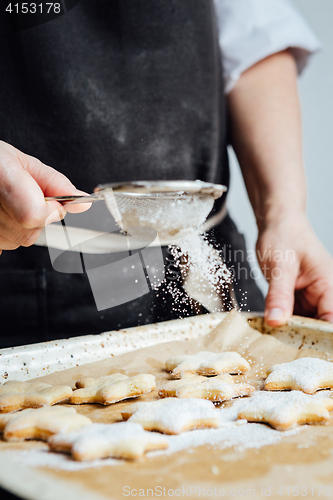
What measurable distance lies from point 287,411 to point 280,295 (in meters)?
0.52

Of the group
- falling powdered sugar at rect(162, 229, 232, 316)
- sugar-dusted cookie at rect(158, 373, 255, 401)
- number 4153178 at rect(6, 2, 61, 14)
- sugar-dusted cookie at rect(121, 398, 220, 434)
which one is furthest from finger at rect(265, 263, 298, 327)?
number 4153178 at rect(6, 2, 61, 14)

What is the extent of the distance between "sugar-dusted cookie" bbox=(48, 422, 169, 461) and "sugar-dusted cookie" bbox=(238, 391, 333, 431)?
15 centimetres

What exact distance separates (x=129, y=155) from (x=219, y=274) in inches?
14.9

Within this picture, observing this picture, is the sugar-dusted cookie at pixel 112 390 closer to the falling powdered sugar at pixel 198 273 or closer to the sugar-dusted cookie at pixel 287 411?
the sugar-dusted cookie at pixel 287 411

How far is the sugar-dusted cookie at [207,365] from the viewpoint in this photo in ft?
2.66

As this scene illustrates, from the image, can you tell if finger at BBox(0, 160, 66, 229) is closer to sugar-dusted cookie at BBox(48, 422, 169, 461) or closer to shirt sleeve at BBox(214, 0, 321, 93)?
sugar-dusted cookie at BBox(48, 422, 169, 461)

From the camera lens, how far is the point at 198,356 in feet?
2.86

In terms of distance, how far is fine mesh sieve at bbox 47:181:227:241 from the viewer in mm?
684

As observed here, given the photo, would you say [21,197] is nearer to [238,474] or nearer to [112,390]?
[112,390]

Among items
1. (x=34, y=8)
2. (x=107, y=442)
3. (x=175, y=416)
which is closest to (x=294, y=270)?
(x=175, y=416)

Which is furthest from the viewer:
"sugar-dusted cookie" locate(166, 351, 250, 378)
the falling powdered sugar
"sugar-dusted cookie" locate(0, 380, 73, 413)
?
the falling powdered sugar

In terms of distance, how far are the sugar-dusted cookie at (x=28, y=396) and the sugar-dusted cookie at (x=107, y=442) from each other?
153 millimetres

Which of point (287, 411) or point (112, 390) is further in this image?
point (112, 390)

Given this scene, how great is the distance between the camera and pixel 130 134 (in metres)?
1.13
